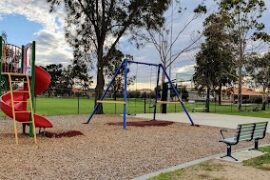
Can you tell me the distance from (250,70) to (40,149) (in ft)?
135

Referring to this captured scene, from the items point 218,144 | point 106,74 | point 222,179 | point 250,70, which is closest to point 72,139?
point 218,144

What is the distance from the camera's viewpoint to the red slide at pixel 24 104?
13470 millimetres

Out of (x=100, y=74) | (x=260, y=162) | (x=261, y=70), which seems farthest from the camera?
(x=261, y=70)

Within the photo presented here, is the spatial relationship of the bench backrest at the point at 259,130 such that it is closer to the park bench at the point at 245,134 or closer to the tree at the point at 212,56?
the park bench at the point at 245,134

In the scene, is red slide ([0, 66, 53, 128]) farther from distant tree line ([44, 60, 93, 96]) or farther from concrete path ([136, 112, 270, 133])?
distant tree line ([44, 60, 93, 96])

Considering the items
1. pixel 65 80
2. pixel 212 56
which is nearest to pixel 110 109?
pixel 212 56

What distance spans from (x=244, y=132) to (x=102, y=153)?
135 inches

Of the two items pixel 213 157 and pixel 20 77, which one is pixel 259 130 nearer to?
pixel 213 157

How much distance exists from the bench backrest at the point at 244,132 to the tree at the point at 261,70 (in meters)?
37.5

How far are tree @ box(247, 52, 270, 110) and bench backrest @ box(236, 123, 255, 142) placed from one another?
37515 mm

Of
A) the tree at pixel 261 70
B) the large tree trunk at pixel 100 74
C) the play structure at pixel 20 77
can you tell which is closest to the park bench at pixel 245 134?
the play structure at pixel 20 77

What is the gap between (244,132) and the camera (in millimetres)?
11398

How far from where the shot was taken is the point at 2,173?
8.15 meters

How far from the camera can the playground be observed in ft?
28.2
